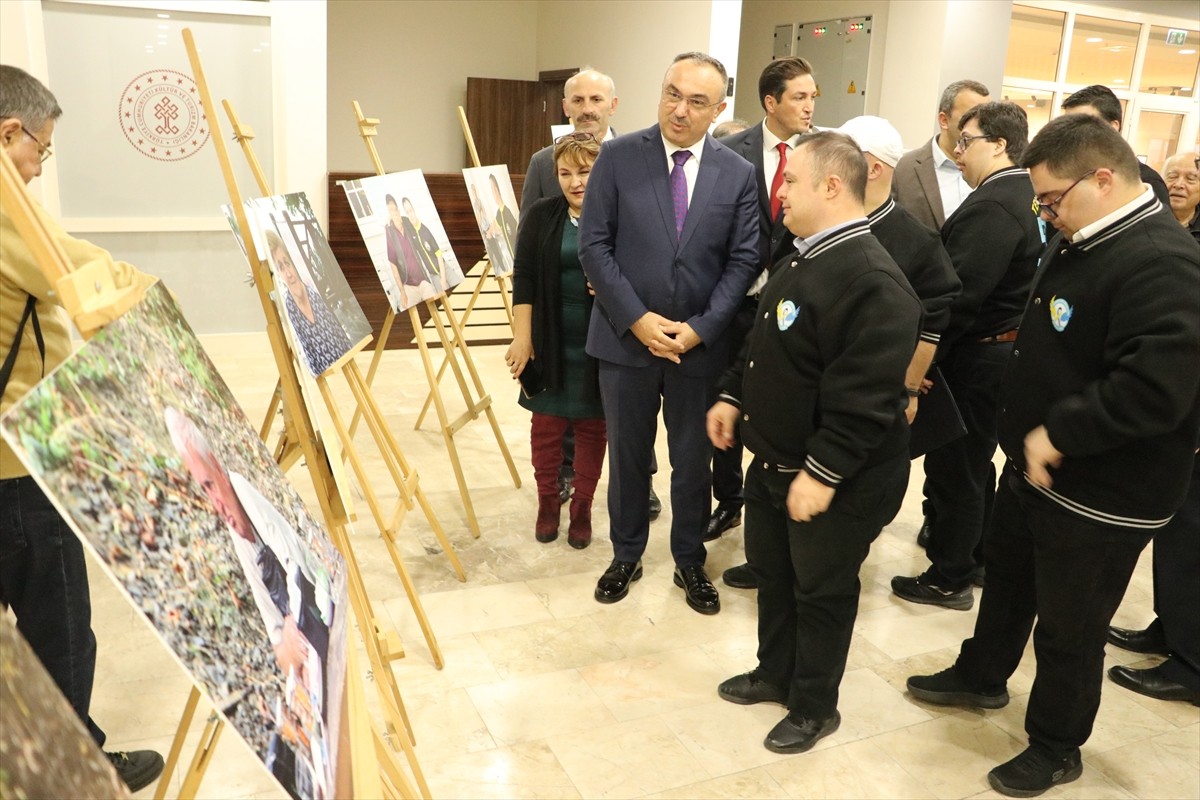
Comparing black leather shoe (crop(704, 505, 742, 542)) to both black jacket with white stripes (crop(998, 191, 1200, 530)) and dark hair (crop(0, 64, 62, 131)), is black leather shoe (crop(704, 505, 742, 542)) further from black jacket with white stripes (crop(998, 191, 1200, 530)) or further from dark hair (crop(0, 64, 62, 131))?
dark hair (crop(0, 64, 62, 131))

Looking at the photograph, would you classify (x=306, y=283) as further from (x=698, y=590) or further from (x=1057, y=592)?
(x=1057, y=592)

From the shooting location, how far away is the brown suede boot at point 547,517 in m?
3.56

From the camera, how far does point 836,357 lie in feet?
6.95

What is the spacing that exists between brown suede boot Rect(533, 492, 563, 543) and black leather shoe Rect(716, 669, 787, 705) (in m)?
1.13

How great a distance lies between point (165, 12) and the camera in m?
5.53

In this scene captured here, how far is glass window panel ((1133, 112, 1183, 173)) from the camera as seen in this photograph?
1059 cm

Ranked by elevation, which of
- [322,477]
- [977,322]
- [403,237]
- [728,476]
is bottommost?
[728,476]

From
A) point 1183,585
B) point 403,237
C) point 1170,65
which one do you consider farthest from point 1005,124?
point 1170,65

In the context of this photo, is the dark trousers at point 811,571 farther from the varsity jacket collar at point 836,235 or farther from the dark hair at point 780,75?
the dark hair at point 780,75

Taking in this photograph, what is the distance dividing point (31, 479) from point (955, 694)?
7.56ft

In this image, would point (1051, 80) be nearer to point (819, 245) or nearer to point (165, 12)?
point (165, 12)

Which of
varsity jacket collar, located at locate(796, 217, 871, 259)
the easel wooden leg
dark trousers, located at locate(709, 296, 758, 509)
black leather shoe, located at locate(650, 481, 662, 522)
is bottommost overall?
black leather shoe, located at locate(650, 481, 662, 522)

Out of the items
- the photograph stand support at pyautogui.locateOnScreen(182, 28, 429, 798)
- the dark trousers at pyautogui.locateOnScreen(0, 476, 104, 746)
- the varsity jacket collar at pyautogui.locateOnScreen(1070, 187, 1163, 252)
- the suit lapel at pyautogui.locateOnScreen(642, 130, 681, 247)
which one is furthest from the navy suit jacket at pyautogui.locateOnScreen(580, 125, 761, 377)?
the dark trousers at pyautogui.locateOnScreen(0, 476, 104, 746)

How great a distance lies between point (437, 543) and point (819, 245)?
197 centimetres
